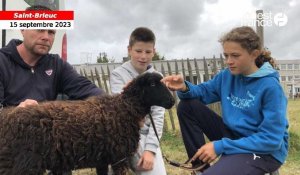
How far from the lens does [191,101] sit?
4691mm

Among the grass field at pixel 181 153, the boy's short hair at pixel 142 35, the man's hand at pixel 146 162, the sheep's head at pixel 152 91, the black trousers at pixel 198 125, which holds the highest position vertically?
the boy's short hair at pixel 142 35

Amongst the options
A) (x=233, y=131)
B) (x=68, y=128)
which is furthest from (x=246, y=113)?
(x=68, y=128)

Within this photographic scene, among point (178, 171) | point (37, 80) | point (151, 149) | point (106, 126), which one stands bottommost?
point (178, 171)

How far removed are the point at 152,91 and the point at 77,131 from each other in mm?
885

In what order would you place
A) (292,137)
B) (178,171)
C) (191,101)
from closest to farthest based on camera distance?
(191,101) < (178,171) < (292,137)

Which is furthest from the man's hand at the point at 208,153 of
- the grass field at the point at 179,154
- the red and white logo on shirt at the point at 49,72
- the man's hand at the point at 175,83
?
the grass field at the point at 179,154

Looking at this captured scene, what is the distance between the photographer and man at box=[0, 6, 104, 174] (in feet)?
15.6

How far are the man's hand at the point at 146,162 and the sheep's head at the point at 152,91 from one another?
841 mm

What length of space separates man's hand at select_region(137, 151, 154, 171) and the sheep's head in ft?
2.76

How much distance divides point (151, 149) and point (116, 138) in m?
0.94

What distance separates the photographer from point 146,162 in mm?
4957

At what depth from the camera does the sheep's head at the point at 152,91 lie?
14.4 feet

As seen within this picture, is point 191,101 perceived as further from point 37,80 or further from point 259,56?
point 37,80

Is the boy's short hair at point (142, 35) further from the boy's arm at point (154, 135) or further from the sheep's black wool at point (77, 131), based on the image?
the sheep's black wool at point (77, 131)
